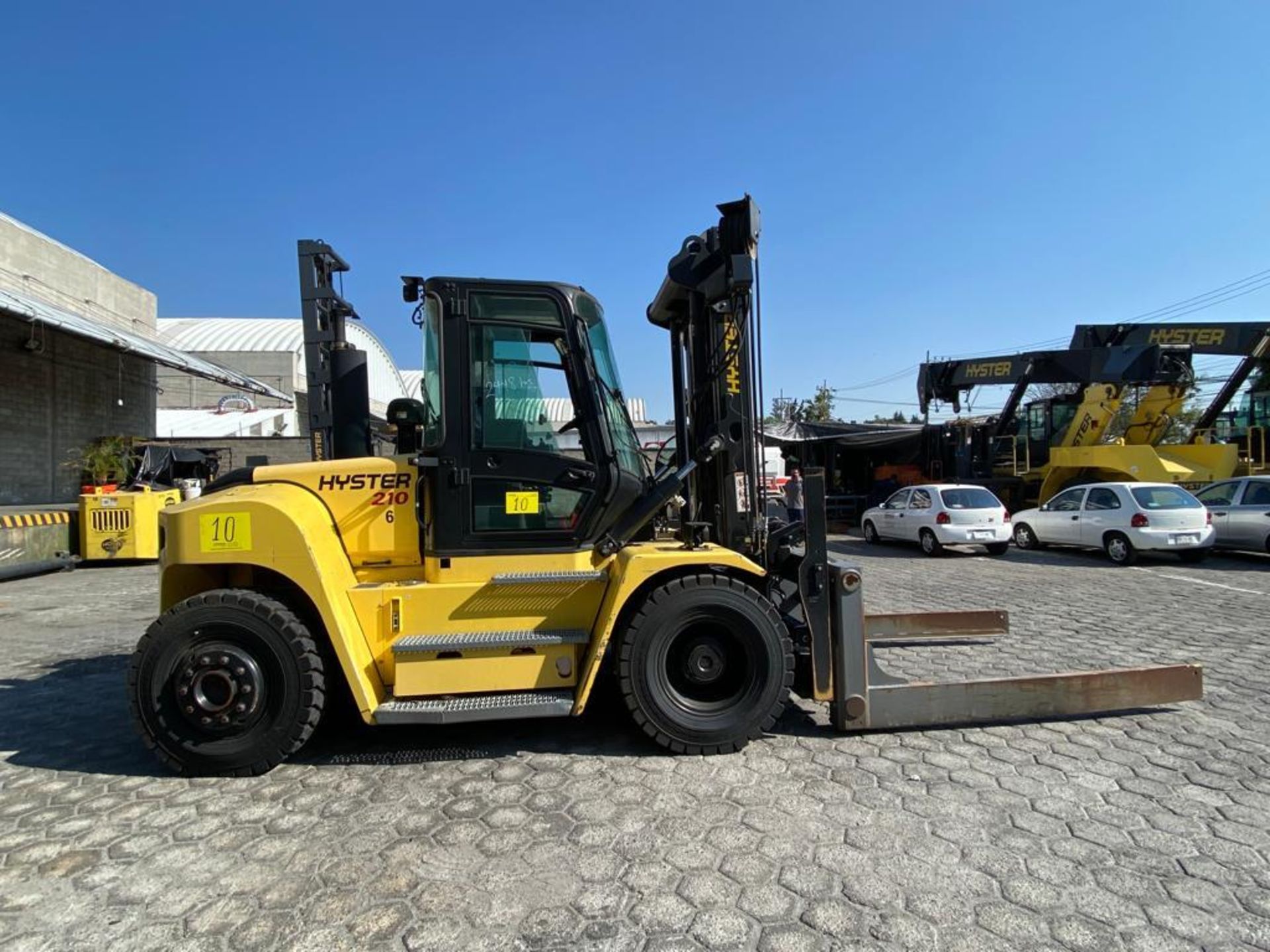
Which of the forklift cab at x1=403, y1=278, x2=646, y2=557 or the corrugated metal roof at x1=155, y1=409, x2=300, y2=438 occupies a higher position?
the corrugated metal roof at x1=155, y1=409, x2=300, y2=438

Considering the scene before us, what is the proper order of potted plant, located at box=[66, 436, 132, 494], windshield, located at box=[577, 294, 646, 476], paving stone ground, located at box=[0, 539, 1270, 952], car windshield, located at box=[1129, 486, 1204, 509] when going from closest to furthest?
paving stone ground, located at box=[0, 539, 1270, 952] < windshield, located at box=[577, 294, 646, 476] < car windshield, located at box=[1129, 486, 1204, 509] < potted plant, located at box=[66, 436, 132, 494]

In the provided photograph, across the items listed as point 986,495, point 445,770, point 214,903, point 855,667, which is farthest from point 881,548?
point 214,903

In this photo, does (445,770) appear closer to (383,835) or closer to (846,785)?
(383,835)

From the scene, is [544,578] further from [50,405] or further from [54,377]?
[54,377]

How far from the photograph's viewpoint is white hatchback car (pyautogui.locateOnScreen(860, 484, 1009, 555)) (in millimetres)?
14180

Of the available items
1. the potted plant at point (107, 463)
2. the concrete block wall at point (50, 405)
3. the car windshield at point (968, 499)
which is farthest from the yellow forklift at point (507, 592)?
the concrete block wall at point (50, 405)

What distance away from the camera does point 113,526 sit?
13.6 m

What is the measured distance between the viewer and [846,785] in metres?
3.66

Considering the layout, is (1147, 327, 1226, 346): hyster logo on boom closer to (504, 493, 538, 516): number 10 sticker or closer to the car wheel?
the car wheel

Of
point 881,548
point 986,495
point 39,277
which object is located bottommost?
point 881,548

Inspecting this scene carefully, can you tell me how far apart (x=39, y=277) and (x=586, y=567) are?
954 inches

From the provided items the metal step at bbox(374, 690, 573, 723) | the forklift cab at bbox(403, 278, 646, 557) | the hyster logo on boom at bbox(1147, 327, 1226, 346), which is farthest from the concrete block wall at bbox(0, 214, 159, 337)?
the hyster logo on boom at bbox(1147, 327, 1226, 346)

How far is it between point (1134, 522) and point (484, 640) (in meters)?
13.0

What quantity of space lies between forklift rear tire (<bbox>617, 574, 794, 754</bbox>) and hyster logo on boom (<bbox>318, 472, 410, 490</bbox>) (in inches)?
66.4
